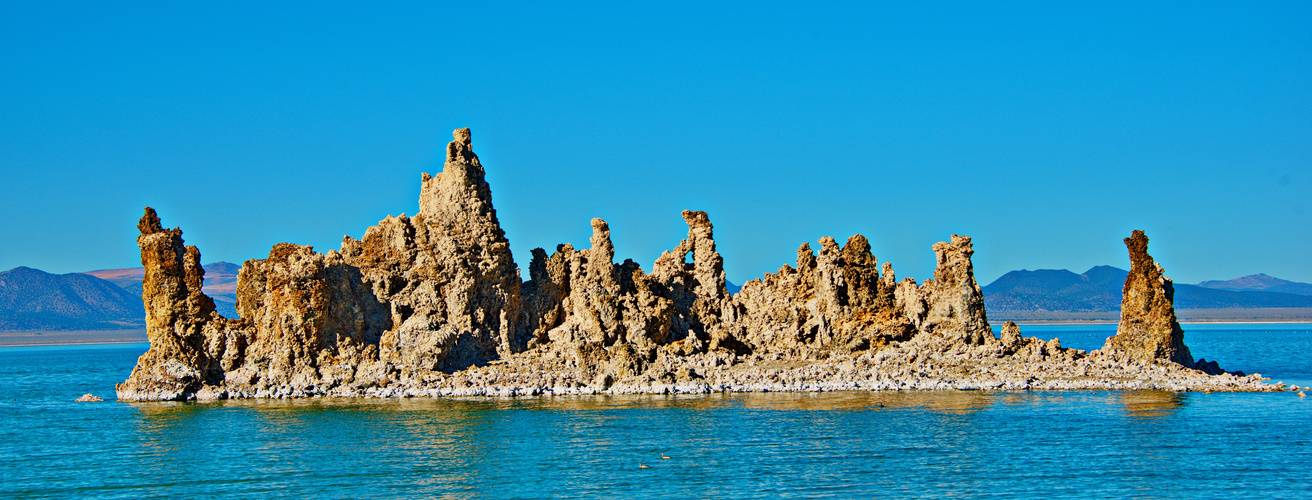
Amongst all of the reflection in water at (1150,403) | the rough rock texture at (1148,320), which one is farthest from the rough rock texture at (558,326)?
the reflection in water at (1150,403)

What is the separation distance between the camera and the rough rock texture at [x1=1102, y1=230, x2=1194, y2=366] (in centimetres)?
5456

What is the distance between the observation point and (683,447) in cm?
3966

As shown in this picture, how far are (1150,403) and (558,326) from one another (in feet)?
88.5

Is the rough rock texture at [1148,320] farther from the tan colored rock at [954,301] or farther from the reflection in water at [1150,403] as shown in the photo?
the tan colored rock at [954,301]

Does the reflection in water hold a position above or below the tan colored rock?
below

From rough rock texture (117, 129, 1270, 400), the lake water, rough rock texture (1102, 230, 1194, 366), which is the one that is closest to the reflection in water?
the lake water

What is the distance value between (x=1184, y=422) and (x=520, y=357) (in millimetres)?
28369

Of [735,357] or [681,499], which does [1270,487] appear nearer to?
[681,499]

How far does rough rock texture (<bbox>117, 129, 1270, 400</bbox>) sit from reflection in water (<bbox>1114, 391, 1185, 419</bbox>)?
6.71 ft

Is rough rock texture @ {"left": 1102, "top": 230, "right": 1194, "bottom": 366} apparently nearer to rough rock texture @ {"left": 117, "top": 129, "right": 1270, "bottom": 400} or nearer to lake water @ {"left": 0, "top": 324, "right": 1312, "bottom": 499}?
rough rock texture @ {"left": 117, "top": 129, "right": 1270, "bottom": 400}

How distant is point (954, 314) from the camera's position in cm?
5803

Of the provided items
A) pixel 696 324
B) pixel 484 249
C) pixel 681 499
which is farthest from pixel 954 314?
pixel 681 499

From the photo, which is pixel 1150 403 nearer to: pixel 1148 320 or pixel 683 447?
pixel 1148 320

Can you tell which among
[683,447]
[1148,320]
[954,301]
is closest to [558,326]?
[954,301]
